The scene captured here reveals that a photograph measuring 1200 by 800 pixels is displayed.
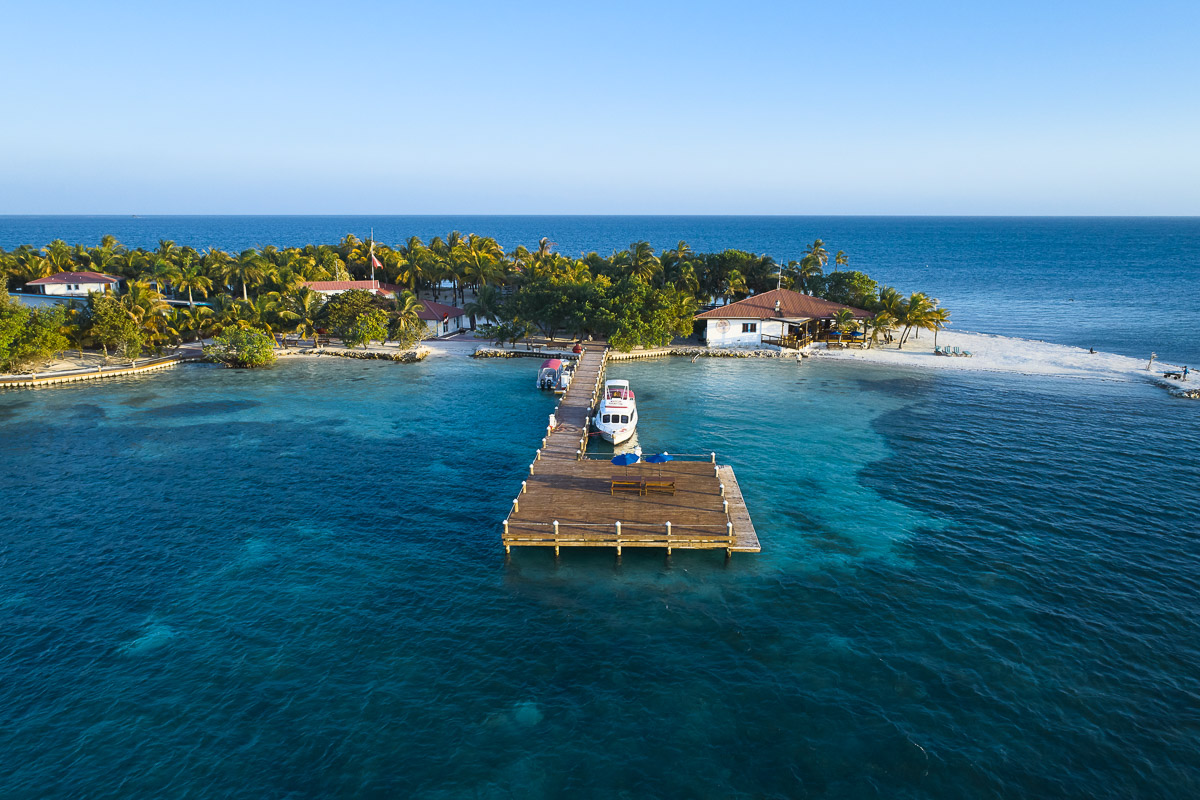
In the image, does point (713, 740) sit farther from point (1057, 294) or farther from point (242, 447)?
point (1057, 294)

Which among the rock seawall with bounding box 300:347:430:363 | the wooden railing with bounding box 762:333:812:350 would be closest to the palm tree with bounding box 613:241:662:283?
the wooden railing with bounding box 762:333:812:350

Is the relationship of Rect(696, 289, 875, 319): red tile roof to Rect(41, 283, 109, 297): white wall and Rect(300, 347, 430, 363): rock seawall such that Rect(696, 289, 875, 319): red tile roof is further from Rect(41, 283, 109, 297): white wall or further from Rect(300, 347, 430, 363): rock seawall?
Rect(41, 283, 109, 297): white wall

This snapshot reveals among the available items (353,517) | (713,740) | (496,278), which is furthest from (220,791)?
(496,278)

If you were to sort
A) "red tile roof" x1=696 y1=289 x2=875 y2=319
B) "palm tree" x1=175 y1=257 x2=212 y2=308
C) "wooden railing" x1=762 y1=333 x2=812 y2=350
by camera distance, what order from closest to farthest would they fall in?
1. "wooden railing" x1=762 y1=333 x2=812 y2=350
2. "red tile roof" x1=696 y1=289 x2=875 y2=319
3. "palm tree" x1=175 y1=257 x2=212 y2=308

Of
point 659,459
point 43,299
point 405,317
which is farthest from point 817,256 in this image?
point 43,299

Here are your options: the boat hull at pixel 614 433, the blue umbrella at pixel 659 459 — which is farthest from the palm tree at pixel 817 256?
the blue umbrella at pixel 659 459
